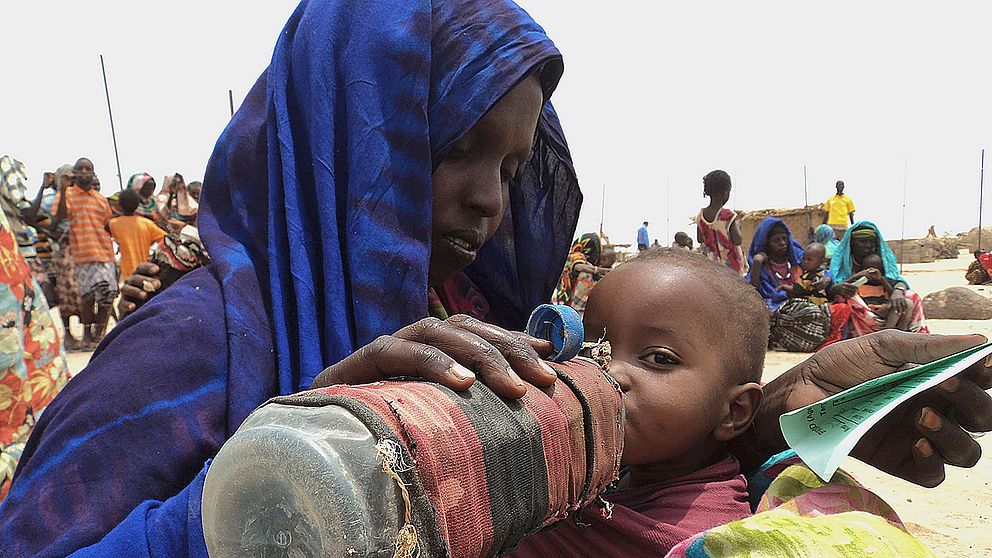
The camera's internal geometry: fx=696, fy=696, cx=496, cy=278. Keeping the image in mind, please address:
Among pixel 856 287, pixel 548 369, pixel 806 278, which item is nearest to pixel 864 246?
pixel 856 287

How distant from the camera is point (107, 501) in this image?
1.20 metres

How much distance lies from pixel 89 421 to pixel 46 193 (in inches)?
453

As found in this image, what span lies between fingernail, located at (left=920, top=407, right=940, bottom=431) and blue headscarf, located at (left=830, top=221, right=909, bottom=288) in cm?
796

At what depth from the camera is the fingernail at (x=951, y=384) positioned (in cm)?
136

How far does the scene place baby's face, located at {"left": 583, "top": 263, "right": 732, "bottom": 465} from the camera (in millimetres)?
1514

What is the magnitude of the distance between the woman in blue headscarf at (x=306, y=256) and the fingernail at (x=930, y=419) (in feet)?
0.14

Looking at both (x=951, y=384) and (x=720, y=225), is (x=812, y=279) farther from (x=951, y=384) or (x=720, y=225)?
(x=951, y=384)

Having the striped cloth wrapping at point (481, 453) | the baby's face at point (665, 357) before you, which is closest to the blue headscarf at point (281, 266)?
the baby's face at point (665, 357)

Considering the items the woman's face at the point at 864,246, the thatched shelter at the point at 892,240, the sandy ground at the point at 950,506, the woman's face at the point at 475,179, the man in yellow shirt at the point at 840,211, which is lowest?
the thatched shelter at the point at 892,240

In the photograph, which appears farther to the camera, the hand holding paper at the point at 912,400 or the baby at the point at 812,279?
the baby at the point at 812,279

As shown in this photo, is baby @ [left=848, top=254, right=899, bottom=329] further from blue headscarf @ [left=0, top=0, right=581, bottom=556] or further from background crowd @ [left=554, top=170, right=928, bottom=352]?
blue headscarf @ [left=0, top=0, right=581, bottom=556]

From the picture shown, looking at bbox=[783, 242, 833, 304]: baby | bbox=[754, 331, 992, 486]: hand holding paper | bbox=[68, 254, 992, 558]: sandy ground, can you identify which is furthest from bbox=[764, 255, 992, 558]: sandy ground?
bbox=[783, 242, 833, 304]: baby

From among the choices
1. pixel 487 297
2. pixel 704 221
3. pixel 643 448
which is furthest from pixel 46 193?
pixel 643 448

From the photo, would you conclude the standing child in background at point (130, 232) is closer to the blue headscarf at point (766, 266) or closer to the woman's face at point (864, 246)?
the blue headscarf at point (766, 266)
